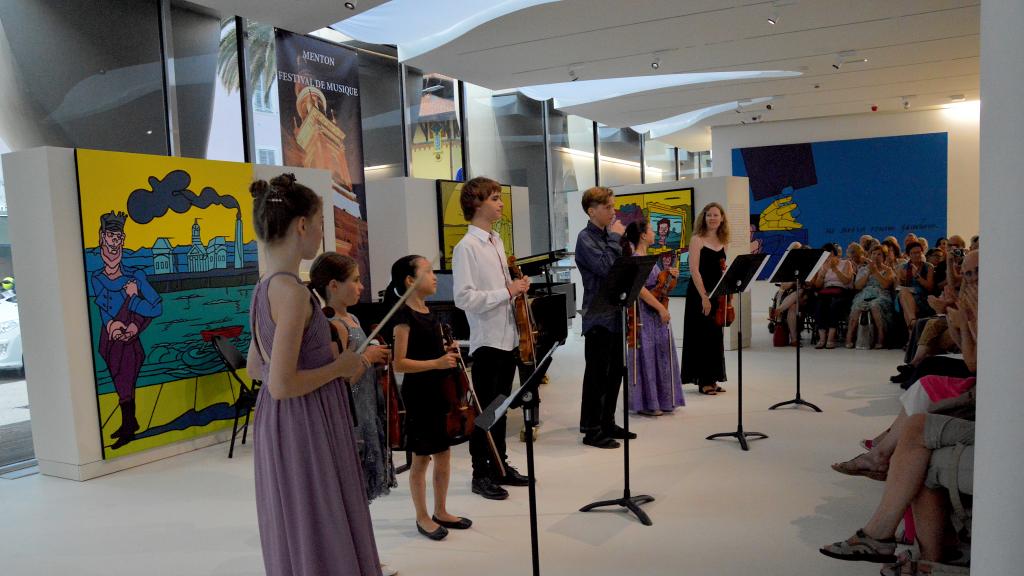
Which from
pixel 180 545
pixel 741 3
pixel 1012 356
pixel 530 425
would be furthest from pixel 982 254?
pixel 741 3

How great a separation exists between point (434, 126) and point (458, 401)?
7.15 metres

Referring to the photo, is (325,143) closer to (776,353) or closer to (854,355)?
(776,353)

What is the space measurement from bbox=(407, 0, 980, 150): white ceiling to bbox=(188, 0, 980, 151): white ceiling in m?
0.01

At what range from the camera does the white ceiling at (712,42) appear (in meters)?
6.43

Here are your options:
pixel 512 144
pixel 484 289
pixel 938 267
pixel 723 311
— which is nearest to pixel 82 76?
pixel 484 289

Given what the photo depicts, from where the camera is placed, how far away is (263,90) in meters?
7.68

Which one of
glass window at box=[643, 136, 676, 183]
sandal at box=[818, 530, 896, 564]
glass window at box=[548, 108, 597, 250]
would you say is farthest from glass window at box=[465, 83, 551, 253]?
sandal at box=[818, 530, 896, 564]

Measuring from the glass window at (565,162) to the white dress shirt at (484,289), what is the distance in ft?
28.8

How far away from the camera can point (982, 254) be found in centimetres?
164

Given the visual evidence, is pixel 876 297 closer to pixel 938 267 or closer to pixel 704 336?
pixel 938 267

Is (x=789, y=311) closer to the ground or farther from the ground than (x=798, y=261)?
closer to the ground

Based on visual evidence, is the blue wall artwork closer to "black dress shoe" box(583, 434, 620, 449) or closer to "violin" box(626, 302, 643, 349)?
"violin" box(626, 302, 643, 349)

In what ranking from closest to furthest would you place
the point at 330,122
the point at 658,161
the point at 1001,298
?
the point at 1001,298
the point at 330,122
the point at 658,161

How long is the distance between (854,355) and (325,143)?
250 inches
